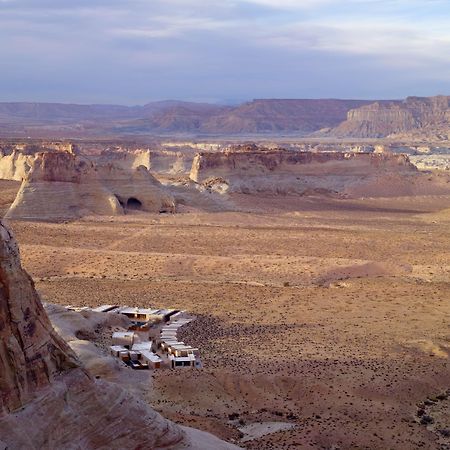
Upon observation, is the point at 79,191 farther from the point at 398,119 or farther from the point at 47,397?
the point at 398,119

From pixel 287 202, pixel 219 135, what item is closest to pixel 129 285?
pixel 287 202

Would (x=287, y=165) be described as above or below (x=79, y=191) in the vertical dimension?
above

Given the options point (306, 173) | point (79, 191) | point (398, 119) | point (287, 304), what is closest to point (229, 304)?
point (287, 304)

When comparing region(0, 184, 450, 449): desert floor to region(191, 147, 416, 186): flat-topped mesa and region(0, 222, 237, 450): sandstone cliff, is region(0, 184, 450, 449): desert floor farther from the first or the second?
region(191, 147, 416, 186): flat-topped mesa

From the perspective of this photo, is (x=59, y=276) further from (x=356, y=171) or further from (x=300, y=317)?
(x=356, y=171)

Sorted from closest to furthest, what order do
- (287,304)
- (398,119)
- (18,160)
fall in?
(287,304), (18,160), (398,119)

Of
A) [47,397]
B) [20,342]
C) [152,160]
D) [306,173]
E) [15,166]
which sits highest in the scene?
[20,342]

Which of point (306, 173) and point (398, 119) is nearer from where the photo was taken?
point (306, 173)

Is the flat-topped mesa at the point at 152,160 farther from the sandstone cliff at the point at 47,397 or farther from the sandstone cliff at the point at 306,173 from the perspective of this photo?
the sandstone cliff at the point at 47,397
